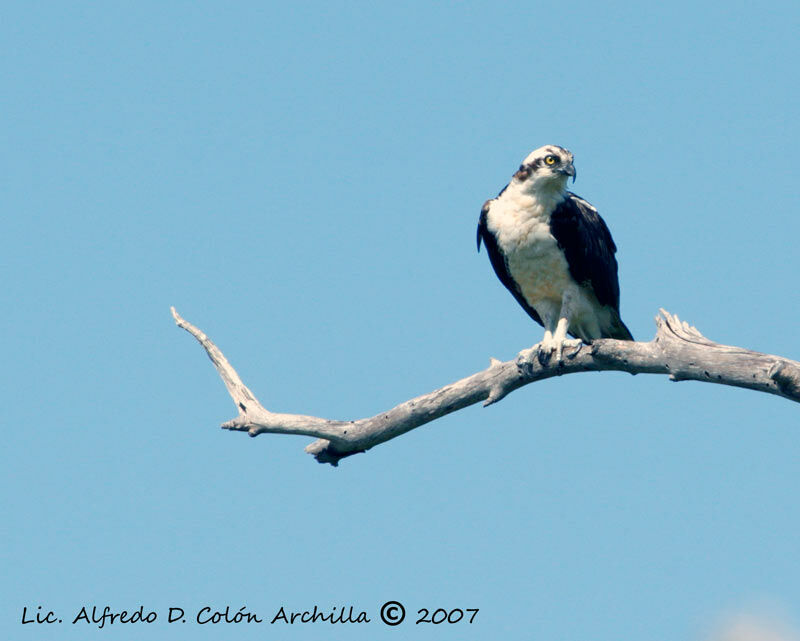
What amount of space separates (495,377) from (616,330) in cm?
185

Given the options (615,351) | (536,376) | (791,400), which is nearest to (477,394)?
(536,376)

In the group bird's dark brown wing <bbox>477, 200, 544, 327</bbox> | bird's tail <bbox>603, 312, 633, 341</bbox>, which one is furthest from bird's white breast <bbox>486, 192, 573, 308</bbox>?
bird's tail <bbox>603, 312, 633, 341</bbox>

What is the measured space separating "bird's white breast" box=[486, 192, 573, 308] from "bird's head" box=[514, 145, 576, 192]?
0.13 m

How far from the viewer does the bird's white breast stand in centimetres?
1022

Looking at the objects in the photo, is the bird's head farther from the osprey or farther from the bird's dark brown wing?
the bird's dark brown wing

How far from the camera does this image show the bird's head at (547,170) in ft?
33.2

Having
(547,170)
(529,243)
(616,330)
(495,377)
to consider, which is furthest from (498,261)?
(495,377)

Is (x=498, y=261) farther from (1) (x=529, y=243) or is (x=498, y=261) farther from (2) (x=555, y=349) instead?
(2) (x=555, y=349)

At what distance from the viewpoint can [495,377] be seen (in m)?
9.63

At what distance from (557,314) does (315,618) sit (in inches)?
→ 142

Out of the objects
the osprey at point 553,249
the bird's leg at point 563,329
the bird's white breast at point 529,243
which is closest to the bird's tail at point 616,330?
the osprey at point 553,249

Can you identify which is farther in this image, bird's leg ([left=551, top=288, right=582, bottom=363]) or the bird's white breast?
the bird's white breast

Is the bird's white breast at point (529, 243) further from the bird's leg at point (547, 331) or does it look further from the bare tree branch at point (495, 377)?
the bare tree branch at point (495, 377)

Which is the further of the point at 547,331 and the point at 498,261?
the point at 498,261
